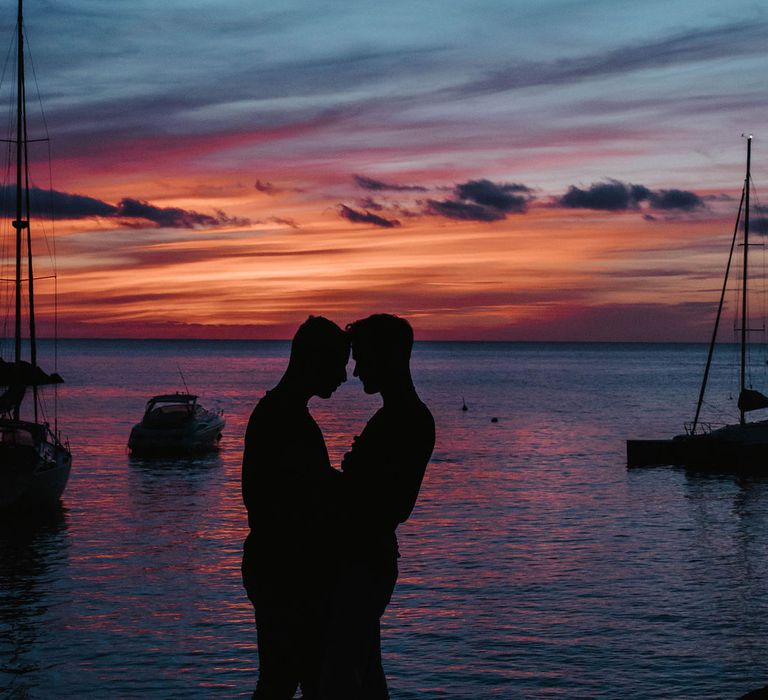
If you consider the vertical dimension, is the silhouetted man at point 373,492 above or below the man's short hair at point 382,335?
below

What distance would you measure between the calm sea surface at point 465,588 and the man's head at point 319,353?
8886mm

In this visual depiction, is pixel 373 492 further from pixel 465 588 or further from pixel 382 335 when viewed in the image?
pixel 465 588

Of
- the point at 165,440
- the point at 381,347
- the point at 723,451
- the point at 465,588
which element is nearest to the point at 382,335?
the point at 381,347

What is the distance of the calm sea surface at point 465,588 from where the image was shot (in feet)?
45.1

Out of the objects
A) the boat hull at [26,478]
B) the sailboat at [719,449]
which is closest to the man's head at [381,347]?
the boat hull at [26,478]

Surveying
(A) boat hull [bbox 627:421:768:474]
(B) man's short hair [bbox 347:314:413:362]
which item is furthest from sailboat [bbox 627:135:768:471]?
(B) man's short hair [bbox 347:314:413:362]

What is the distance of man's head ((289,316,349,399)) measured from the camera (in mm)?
4898

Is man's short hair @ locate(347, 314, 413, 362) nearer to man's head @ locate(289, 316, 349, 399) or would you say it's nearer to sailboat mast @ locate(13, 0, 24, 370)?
man's head @ locate(289, 316, 349, 399)

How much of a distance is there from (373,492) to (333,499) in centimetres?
20

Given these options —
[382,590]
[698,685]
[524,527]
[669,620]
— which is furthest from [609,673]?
[524,527]

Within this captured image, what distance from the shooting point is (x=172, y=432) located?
43375mm

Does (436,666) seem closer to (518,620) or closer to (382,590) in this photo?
(518,620)

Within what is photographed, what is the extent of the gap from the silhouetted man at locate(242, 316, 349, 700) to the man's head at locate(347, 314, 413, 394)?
4.0 inches

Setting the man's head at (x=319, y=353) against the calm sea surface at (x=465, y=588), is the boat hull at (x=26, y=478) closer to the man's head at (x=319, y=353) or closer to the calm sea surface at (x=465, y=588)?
the calm sea surface at (x=465, y=588)
